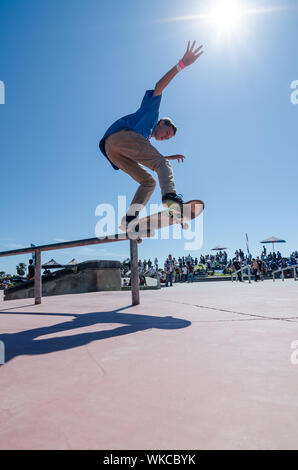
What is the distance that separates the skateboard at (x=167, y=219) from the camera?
286 cm

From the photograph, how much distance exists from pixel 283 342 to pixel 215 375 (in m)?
0.48

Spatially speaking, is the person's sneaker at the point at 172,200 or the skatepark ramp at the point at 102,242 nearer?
the person's sneaker at the point at 172,200

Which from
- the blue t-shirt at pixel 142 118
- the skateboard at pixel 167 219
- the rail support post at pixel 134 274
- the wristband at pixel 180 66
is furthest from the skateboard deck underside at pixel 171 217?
the wristband at pixel 180 66

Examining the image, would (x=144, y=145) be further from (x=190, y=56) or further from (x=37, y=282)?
(x=37, y=282)

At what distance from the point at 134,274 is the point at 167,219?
0.68 m

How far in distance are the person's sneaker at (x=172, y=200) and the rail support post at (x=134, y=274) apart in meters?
0.67

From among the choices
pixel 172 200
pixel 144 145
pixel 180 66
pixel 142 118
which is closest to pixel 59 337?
pixel 172 200

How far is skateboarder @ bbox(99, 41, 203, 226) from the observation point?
9.10 ft

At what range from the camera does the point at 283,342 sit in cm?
111

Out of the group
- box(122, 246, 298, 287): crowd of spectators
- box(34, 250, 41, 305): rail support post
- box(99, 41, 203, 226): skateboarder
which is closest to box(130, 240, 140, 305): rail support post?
box(99, 41, 203, 226): skateboarder

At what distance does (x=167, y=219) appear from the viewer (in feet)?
9.92

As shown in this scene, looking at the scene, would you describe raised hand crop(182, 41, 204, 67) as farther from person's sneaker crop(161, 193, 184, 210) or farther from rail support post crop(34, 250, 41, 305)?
rail support post crop(34, 250, 41, 305)

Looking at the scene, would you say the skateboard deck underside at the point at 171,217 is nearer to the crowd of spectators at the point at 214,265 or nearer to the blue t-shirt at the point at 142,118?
the blue t-shirt at the point at 142,118
